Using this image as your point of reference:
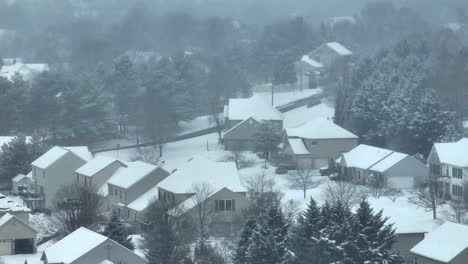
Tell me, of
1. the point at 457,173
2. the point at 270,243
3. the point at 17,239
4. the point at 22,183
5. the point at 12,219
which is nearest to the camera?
the point at 270,243

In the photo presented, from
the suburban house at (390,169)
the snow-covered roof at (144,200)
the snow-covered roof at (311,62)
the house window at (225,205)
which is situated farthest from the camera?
the snow-covered roof at (311,62)

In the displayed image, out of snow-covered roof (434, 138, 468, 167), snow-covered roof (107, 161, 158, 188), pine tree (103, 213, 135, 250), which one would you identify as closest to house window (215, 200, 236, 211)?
snow-covered roof (107, 161, 158, 188)

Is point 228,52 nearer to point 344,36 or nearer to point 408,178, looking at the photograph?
point 344,36

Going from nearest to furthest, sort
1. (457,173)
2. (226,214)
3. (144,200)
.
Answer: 1. (226,214)
2. (144,200)
3. (457,173)

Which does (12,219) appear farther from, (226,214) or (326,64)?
(326,64)

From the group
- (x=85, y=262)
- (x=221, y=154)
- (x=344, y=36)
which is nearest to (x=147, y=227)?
(x=85, y=262)

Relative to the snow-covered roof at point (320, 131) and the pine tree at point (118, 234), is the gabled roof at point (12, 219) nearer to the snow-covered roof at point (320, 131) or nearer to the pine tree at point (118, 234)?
the pine tree at point (118, 234)

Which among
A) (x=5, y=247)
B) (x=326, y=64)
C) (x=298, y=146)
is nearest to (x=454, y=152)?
(x=298, y=146)

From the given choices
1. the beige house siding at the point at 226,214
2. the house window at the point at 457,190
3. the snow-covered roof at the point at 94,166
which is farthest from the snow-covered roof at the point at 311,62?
the beige house siding at the point at 226,214
